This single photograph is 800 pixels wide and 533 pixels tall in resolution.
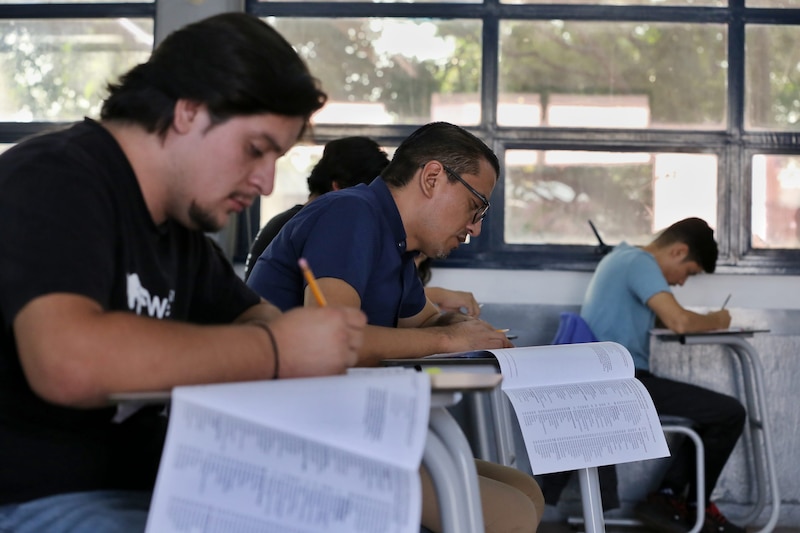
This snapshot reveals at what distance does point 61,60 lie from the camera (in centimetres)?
472

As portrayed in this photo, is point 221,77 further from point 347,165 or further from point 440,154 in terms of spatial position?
point 347,165

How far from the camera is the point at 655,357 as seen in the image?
4246 mm

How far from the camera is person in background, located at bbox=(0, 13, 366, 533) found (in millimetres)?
986

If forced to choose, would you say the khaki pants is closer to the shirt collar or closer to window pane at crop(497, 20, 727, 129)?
the shirt collar

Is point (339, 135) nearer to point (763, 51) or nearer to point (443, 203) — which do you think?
point (763, 51)

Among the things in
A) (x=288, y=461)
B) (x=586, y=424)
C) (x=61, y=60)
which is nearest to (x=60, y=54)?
(x=61, y=60)

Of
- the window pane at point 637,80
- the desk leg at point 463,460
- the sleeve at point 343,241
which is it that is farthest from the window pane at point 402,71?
the desk leg at point 463,460

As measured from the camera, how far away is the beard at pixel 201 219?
1.23 metres

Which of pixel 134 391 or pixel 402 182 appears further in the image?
pixel 402 182

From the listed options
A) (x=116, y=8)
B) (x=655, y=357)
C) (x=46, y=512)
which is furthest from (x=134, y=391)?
(x=116, y=8)

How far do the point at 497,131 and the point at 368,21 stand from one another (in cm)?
74

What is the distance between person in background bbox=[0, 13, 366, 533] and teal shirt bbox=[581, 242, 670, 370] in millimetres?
2837

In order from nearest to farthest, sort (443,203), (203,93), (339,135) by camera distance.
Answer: (203,93) < (443,203) < (339,135)

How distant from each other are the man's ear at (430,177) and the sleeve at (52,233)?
1185 mm
